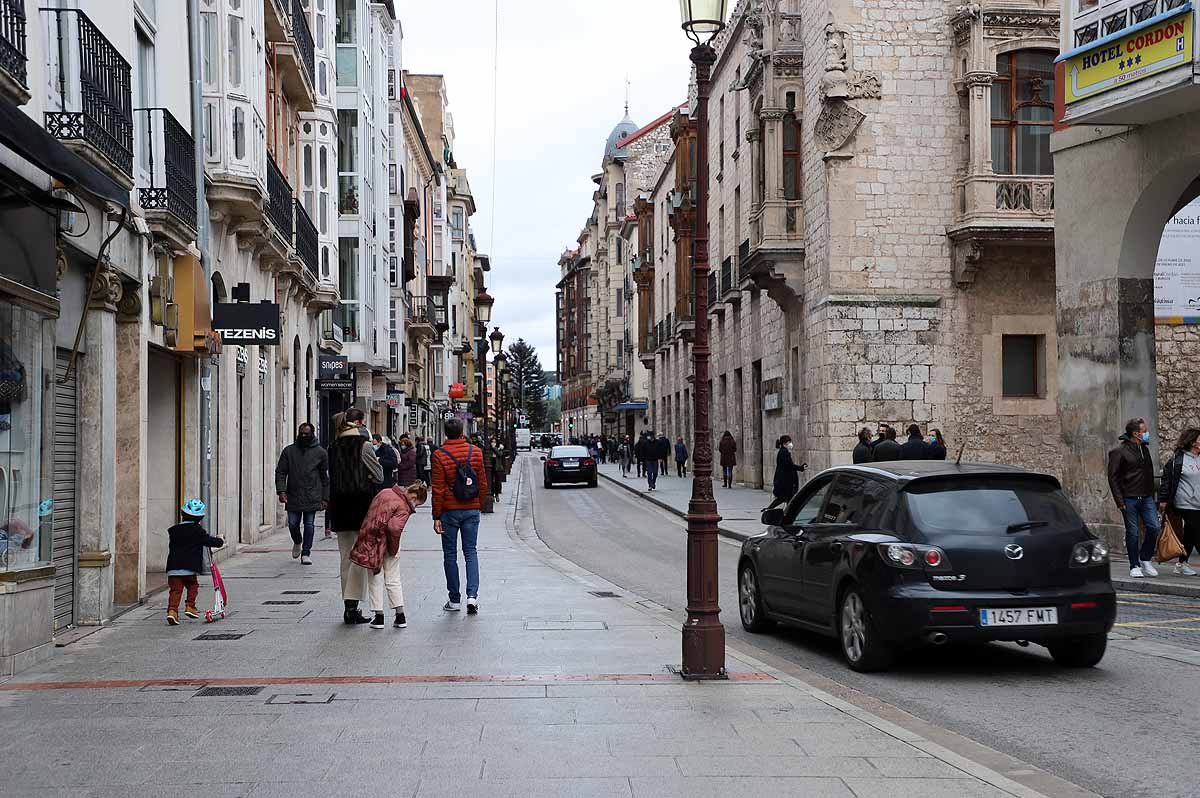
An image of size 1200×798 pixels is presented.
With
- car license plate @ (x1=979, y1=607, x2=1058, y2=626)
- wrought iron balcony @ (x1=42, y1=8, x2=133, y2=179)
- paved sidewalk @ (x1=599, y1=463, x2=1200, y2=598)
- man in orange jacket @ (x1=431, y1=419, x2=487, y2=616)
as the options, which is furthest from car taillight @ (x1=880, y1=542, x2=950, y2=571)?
wrought iron balcony @ (x1=42, y1=8, x2=133, y2=179)

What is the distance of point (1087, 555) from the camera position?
9.25 m

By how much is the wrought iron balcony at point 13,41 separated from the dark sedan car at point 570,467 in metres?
34.9

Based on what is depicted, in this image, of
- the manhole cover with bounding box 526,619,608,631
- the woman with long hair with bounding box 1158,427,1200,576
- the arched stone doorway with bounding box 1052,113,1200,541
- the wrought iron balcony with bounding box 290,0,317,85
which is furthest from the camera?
the wrought iron balcony with bounding box 290,0,317,85

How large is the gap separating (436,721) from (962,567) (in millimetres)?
3944

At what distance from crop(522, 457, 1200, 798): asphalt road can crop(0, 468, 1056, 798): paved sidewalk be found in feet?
2.40

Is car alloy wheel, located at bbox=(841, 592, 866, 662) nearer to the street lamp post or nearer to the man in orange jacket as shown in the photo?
the street lamp post

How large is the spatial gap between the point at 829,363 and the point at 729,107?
16953 millimetres

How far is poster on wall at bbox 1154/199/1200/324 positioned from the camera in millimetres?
23844

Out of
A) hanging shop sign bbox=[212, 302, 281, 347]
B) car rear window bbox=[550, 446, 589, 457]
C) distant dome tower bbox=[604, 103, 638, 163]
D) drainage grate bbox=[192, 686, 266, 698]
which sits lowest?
drainage grate bbox=[192, 686, 266, 698]

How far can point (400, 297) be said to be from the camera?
49219 mm

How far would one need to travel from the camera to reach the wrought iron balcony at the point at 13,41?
8.95 m

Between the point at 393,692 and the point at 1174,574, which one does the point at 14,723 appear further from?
the point at 1174,574

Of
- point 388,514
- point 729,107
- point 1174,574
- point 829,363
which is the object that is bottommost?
point 1174,574

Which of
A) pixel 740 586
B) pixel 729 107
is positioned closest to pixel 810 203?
pixel 729 107
